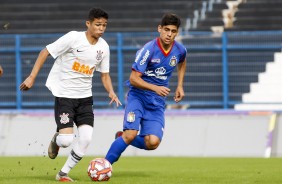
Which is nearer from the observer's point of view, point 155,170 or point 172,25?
point 172,25

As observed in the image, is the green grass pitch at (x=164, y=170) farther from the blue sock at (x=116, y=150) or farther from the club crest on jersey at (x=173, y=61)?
the club crest on jersey at (x=173, y=61)

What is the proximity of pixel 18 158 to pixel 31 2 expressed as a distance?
1040 centimetres

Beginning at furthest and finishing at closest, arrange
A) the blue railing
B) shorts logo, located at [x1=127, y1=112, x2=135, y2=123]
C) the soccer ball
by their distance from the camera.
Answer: the blue railing, shorts logo, located at [x1=127, y1=112, x2=135, y2=123], the soccer ball

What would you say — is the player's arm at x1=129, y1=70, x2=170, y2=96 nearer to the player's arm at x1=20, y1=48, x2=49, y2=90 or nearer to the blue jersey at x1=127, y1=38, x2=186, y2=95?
the blue jersey at x1=127, y1=38, x2=186, y2=95

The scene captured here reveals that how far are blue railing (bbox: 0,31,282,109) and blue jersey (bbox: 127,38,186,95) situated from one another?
8.35 m

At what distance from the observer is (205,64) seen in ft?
64.0

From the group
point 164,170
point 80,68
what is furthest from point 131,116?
point 164,170

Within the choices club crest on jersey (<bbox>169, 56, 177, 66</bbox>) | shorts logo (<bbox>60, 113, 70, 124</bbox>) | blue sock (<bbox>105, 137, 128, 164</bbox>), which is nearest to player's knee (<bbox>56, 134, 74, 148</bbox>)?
shorts logo (<bbox>60, 113, 70, 124</bbox>)

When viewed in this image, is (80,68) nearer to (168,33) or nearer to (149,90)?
(149,90)

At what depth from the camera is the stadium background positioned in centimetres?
1573

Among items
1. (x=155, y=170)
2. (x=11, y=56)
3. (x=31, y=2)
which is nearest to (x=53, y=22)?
(x=31, y=2)

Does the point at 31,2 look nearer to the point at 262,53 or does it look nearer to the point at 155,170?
the point at 262,53

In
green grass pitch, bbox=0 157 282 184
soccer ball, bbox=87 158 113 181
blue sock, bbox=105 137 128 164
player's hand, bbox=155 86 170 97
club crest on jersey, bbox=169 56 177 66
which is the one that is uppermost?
club crest on jersey, bbox=169 56 177 66

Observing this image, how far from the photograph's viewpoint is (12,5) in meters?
24.8
